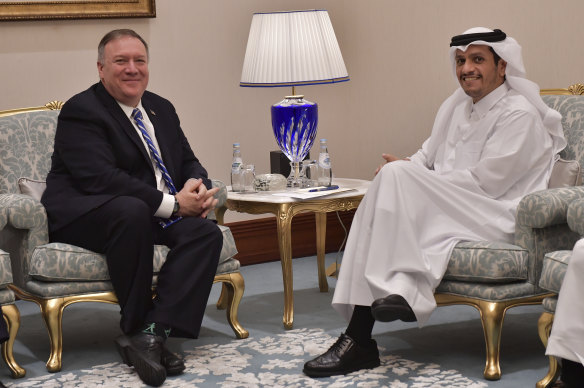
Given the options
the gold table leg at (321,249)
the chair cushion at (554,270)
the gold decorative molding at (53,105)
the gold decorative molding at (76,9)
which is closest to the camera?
the chair cushion at (554,270)

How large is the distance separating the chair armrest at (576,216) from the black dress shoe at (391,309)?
649 mm

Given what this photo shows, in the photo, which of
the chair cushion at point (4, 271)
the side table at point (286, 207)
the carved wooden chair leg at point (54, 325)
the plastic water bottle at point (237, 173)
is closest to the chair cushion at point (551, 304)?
the side table at point (286, 207)

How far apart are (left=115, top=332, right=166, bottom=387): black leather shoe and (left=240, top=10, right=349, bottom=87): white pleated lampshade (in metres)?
1.56

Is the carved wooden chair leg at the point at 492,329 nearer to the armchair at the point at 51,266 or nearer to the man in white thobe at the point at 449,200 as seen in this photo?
the man in white thobe at the point at 449,200

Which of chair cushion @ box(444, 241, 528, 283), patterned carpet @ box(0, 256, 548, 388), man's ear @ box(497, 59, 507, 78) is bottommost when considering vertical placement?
patterned carpet @ box(0, 256, 548, 388)

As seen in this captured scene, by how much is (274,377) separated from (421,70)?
7.83 ft

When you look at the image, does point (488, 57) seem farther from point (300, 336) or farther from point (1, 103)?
point (1, 103)

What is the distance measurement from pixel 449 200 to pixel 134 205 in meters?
1.24

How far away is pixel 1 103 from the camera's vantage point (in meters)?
4.65

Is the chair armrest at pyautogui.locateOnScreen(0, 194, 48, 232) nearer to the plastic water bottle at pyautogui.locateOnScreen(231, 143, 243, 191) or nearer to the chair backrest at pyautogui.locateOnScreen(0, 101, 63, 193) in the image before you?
the chair backrest at pyautogui.locateOnScreen(0, 101, 63, 193)

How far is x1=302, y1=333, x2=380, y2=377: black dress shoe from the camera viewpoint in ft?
10.9

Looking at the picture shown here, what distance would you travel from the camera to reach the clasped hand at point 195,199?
373 centimetres

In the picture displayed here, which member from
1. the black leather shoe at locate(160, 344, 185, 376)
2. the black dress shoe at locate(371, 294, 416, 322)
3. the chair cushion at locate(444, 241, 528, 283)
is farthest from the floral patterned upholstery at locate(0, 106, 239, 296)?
the chair cushion at locate(444, 241, 528, 283)

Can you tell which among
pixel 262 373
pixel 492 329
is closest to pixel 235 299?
pixel 262 373
